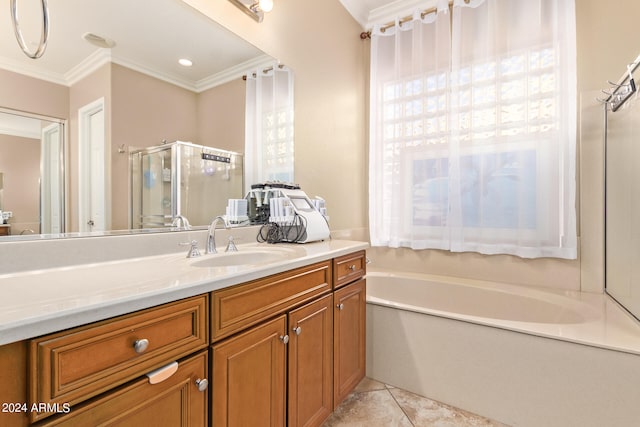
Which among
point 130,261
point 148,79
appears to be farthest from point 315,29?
point 130,261

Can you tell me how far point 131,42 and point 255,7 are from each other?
0.80 meters

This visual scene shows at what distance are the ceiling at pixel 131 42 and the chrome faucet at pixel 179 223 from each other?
24.4 inches

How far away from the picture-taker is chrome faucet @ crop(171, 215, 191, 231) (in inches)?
52.2

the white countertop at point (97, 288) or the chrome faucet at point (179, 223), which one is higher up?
the chrome faucet at point (179, 223)

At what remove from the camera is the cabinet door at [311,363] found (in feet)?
3.73

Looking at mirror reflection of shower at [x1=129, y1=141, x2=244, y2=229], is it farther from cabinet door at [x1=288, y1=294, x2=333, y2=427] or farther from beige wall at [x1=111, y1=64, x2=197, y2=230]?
cabinet door at [x1=288, y1=294, x2=333, y2=427]

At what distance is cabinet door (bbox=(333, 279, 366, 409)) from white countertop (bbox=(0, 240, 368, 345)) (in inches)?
18.6

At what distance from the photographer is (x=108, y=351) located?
60cm

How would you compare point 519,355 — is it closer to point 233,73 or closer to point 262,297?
point 262,297

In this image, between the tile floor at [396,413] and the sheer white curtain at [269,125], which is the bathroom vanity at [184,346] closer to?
the tile floor at [396,413]

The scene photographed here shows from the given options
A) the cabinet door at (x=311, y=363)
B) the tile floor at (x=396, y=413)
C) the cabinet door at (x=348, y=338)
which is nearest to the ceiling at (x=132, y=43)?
the cabinet door at (x=311, y=363)

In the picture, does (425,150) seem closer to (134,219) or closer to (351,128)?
(351,128)

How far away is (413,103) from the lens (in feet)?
8.02

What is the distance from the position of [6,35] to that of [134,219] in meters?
0.67
